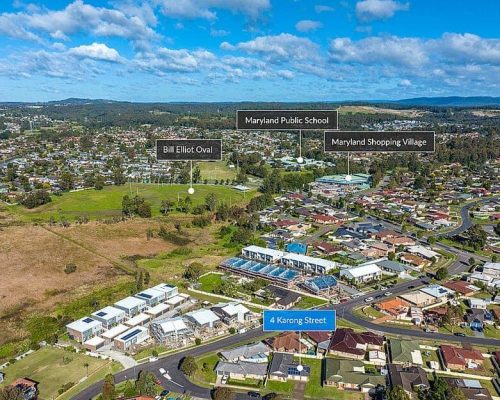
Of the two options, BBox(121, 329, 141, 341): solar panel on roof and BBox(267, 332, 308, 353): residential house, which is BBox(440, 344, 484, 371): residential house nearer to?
BBox(267, 332, 308, 353): residential house

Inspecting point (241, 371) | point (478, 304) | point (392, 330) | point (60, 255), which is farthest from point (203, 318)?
point (60, 255)

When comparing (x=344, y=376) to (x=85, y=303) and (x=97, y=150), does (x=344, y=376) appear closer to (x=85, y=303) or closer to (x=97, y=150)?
(x=85, y=303)

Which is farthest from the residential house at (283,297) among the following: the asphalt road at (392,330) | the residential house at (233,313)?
the asphalt road at (392,330)

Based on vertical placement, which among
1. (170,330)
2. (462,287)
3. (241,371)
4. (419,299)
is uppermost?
(462,287)

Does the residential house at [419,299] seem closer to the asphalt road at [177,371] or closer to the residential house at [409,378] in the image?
the residential house at [409,378]

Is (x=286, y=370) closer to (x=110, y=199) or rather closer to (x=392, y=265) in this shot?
(x=392, y=265)

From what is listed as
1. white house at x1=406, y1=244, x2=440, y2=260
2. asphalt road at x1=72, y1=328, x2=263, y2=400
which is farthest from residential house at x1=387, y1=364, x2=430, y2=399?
white house at x1=406, y1=244, x2=440, y2=260
